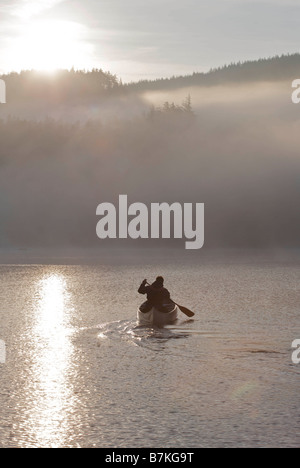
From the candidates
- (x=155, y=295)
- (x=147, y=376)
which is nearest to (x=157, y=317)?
(x=155, y=295)

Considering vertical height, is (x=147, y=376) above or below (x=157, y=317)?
below

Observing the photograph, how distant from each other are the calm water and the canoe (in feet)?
1.91

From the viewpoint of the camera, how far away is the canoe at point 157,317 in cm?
3691

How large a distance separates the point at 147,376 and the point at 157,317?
10.0m

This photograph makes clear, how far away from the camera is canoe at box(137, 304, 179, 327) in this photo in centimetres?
3691

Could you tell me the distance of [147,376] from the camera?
88.7 ft

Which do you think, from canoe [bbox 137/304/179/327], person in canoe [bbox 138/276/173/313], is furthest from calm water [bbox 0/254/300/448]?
person in canoe [bbox 138/276/173/313]

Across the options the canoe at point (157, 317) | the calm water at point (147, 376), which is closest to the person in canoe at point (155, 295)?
the canoe at point (157, 317)

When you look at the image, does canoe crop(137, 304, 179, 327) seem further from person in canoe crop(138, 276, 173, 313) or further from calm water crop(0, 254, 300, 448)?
calm water crop(0, 254, 300, 448)

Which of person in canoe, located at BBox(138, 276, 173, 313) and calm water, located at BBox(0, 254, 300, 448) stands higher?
person in canoe, located at BBox(138, 276, 173, 313)

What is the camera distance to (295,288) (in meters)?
67.1

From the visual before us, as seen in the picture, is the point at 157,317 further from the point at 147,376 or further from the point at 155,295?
the point at 147,376

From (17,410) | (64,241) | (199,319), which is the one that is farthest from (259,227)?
(17,410)
